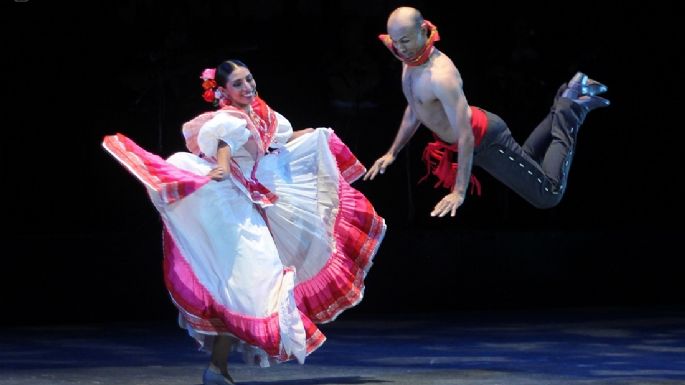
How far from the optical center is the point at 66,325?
8391mm

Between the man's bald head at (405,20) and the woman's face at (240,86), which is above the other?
the man's bald head at (405,20)

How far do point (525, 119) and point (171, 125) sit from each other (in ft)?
7.32

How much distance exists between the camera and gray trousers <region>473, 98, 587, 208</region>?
637 centimetres

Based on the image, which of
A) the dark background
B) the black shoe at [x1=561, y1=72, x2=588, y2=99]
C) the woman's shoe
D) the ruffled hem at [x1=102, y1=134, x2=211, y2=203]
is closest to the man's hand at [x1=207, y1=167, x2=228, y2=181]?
the ruffled hem at [x1=102, y1=134, x2=211, y2=203]

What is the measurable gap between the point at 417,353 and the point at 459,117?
1808 mm

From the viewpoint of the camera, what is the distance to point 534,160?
21.9 feet

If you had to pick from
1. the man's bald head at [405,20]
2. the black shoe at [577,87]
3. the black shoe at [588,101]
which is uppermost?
the man's bald head at [405,20]

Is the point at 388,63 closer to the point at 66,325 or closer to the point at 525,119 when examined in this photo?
the point at 525,119

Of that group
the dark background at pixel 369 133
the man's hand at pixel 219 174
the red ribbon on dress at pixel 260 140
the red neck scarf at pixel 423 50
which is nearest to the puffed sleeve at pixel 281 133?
the red ribbon on dress at pixel 260 140

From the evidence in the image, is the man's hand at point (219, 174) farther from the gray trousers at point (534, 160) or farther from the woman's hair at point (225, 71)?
the gray trousers at point (534, 160)

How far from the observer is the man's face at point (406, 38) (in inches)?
232

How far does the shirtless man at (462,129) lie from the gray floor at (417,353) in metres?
0.86

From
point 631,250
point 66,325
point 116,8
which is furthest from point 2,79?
point 631,250

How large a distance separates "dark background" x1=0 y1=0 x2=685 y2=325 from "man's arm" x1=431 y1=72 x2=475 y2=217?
295cm
